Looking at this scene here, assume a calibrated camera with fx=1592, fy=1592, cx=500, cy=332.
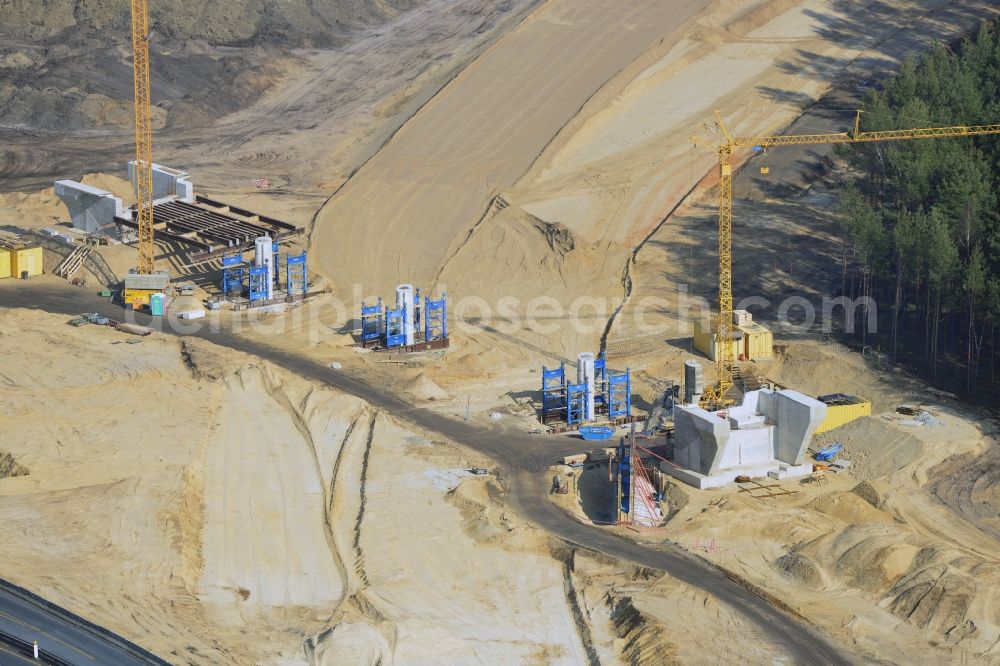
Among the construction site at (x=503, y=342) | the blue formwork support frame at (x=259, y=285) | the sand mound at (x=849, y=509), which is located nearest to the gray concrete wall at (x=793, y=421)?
the construction site at (x=503, y=342)

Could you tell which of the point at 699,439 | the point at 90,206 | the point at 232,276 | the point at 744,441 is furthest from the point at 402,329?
the point at 90,206

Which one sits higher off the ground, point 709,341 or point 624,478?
point 709,341

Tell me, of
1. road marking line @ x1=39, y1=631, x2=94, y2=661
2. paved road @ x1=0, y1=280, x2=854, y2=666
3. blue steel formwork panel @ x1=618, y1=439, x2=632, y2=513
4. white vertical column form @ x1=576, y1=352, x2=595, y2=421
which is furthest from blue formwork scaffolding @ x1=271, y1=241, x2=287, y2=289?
road marking line @ x1=39, y1=631, x2=94, y2=661

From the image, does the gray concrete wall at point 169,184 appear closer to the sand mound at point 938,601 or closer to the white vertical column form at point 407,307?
the white vertical column form at point 407,307

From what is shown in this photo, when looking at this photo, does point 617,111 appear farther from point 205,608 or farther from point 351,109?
point 205,608

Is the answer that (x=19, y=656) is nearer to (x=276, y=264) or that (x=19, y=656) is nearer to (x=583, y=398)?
(x=583, y=398)

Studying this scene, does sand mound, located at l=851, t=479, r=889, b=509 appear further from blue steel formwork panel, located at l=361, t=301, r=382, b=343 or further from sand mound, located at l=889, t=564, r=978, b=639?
blue steel formwork panel, located at l=361, t=301, r=382, b=343
